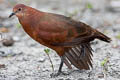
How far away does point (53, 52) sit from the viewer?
6.78 metres

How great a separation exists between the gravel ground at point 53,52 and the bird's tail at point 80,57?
0.12 metres

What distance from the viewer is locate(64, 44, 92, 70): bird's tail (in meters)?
5.65

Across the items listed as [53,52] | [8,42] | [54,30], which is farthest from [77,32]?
[8,42]

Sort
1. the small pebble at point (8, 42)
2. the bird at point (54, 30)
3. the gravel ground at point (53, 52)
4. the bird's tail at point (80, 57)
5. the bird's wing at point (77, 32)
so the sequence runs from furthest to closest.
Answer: the small pebble at point (8, 42)
the bird's tail at point (80, 57)
the gravel ground at point (53, 52)
the bird's wing at point (77, 32)
the bird at point (54, 30)

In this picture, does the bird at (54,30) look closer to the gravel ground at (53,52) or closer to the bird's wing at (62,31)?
the bird's wing at (62,31)

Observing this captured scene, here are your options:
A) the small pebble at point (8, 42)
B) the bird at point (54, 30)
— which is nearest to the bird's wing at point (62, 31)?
the bird at point (54, 30)

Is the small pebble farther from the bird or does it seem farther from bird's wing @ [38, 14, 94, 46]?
bird's wing @ [38, 14, 94, 46]

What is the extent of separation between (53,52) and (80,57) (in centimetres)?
119

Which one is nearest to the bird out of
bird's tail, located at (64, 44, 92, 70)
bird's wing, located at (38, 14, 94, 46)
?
bird's wing, located at (38, 14, 94, 46)

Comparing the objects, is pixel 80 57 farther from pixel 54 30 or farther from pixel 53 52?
pixel 53 52

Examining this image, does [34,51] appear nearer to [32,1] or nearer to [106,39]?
[106,39]

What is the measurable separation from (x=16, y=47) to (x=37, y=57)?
86cm

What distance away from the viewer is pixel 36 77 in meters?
5.27

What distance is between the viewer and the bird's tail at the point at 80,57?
5652 mm
